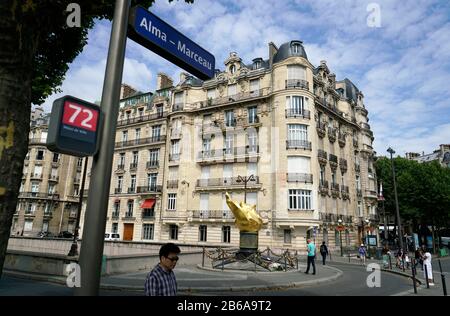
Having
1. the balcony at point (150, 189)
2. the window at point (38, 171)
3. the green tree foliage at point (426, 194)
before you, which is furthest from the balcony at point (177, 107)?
the green tree foliage at point (426, 194)

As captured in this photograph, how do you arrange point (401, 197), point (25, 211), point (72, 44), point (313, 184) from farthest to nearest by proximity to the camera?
point (25, 211)
point (401, 197)
point (313, 184)
point (72, 44)

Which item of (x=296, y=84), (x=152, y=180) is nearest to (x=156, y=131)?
(x=152, y=180)

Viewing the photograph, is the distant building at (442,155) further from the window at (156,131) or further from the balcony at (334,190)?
the window at (156,131)

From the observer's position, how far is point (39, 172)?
51500 millimetres

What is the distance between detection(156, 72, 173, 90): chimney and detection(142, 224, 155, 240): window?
18981 millimetres

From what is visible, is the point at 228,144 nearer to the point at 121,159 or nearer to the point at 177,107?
the point at 177,107

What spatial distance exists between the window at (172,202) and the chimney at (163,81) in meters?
16.2

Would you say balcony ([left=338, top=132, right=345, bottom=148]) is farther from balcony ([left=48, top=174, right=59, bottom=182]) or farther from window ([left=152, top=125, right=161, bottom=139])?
balcony ([left=48, top=174, right=59, bottom=182])

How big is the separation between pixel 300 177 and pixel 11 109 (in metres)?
28.9

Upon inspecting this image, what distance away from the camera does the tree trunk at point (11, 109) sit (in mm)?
2807

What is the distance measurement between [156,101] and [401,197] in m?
35.5
